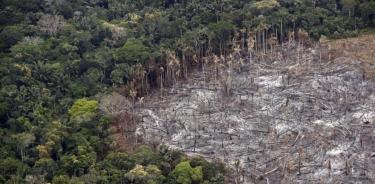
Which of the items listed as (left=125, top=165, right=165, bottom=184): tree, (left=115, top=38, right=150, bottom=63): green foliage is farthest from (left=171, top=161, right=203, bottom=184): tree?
(left=115, top=38, right=150, bottom=63): green foliage

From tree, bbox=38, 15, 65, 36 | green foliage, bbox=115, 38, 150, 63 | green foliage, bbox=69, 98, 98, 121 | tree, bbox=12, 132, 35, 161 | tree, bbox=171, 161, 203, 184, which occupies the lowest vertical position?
tree, bbox=171, 161, 203, 184

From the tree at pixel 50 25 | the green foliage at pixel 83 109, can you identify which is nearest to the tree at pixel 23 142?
the green foliage at pixel 83 109

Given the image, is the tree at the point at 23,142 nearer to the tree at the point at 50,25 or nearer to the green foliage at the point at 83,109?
the green foliage at the point at 83,109

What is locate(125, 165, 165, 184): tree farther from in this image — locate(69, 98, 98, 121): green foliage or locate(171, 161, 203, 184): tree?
locate(69, 98, 98, 121): green foliage

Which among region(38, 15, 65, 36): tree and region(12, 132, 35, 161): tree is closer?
region(12, 132, 35, 161): tree

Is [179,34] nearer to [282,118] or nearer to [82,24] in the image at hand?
[82,24]

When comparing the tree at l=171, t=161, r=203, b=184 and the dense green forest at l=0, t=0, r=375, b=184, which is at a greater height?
the dense green forest at l=0, t=0, r=375, b=184

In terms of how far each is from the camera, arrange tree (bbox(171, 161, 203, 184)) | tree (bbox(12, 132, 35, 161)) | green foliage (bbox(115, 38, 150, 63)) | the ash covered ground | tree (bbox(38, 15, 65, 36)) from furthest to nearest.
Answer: tree (bbox(38, 15, 65, 36)), green foliage (bbox(115, 38, 150, 63)), tree (bbox(12, 132, 35, 161)), the ash covered ground, tree (bbox(171, 161, 203, 184))

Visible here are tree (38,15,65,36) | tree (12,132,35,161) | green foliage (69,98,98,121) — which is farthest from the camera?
tree (38,15,65,36)

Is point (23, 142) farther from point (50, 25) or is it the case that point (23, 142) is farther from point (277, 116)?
point (50, 25)
